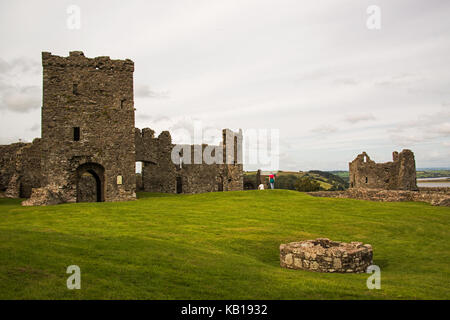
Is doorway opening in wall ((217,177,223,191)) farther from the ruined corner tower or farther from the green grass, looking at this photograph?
the green grass

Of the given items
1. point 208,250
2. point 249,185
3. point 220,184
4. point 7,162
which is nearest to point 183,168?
point 220,184

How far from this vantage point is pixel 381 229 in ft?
60.0

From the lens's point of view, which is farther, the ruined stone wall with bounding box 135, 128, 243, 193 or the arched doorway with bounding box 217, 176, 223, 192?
the arched doorway with bounding box 217, 176, 223, 192

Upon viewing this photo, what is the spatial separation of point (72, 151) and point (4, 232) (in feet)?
60.6

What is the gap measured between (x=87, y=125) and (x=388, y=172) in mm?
40975

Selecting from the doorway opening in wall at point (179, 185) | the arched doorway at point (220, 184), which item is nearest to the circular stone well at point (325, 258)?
the doorway opening in wall at point (179, 185)

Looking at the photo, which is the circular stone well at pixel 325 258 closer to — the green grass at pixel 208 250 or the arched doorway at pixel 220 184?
the green grass at pixel 208 250

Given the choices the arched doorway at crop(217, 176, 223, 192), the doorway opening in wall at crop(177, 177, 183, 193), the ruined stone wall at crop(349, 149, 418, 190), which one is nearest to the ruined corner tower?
the doorway opening in wall at crop(177, 177, 183, 193)

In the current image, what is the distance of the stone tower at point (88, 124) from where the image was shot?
29297 mm

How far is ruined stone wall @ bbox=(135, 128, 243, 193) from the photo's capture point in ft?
133

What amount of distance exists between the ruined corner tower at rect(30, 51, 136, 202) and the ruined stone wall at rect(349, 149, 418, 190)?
35.2m

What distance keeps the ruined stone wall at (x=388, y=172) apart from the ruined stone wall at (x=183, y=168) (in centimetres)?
1890

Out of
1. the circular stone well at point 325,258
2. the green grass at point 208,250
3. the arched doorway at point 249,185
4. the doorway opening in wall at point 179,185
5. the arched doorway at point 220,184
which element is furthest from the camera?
the arched doorway at point 249,185
